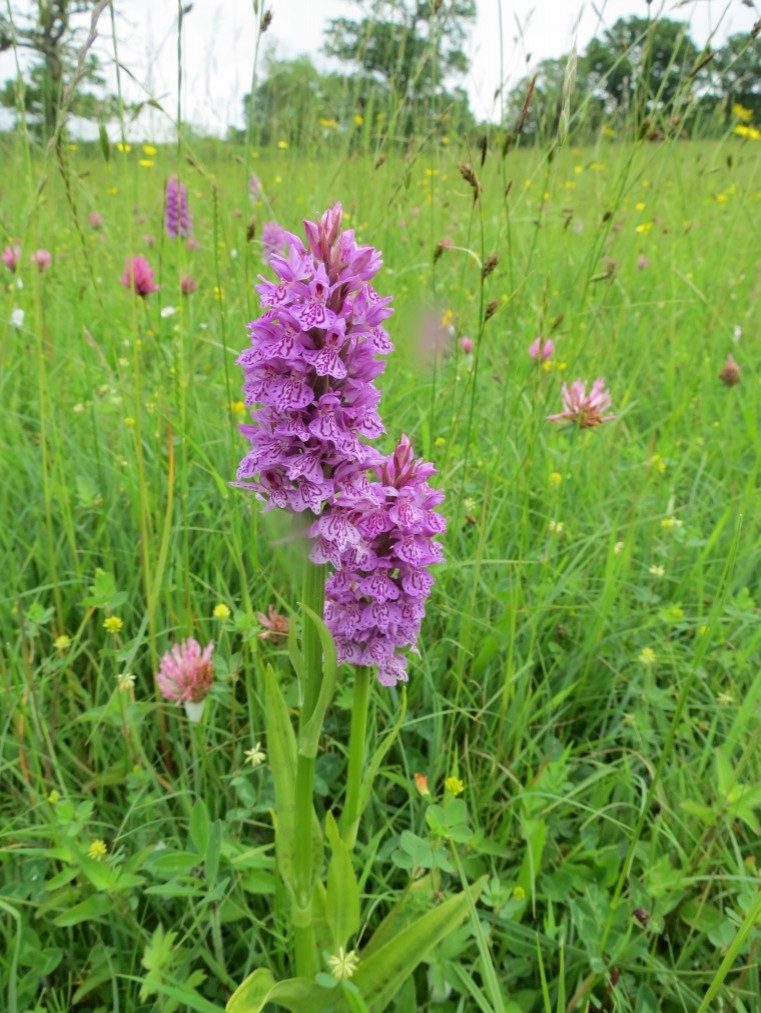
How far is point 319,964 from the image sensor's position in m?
1.27

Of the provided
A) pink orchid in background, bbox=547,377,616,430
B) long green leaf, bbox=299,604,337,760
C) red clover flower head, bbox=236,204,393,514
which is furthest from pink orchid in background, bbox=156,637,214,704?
pink orchid in background, bbox=547,377,616,430

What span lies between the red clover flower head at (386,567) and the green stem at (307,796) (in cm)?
6

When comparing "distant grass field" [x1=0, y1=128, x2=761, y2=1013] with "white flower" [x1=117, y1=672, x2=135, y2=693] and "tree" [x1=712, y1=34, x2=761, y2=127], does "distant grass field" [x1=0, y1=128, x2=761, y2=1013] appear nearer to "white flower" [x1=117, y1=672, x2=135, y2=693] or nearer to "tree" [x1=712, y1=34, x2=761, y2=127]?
"white flower" [x1=117, y1=672, x2=135, y2=693]

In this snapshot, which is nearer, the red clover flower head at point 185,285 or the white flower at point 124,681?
the white flower at point 124,681

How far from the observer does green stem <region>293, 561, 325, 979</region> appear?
3.49 ft

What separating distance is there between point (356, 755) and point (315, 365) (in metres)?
0.70

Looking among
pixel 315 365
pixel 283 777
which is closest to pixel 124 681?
pixel 283 777

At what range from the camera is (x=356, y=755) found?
1.25 meters

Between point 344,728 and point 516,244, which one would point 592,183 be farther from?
point 344,728

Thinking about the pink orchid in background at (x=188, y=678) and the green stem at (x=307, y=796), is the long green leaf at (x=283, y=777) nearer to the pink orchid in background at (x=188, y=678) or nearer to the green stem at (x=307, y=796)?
the green stem at (x=307, y=796)

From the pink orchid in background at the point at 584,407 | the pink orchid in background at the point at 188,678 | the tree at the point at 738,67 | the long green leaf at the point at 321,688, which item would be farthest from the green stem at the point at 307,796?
the tree at the point at 738,67

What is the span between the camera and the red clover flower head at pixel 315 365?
100 centimetres

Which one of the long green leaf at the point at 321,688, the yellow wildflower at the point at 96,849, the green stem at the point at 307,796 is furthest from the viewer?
the yellow wildflower at the point at 96,849

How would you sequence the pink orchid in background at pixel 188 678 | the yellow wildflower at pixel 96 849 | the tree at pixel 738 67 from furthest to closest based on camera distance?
the tree at pixel 738 67, the pink orchid in background at pixel 188 678, the yellow wildflower at pixel 96 849
